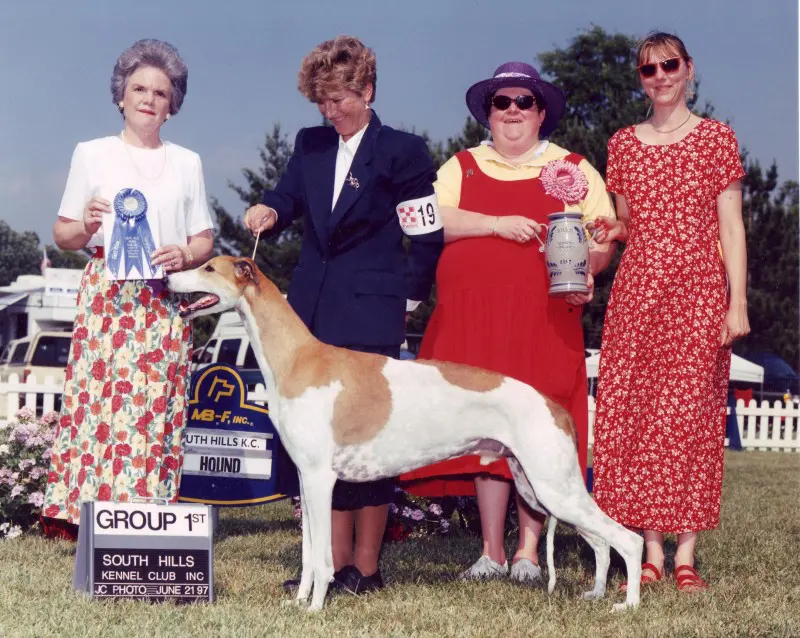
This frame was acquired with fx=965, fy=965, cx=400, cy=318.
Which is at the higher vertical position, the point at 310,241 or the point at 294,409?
the point at 310,241

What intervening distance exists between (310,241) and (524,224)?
1.09 m

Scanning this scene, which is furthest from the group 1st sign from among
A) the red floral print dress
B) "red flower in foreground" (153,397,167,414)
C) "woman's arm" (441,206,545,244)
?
"woman's arm" (441,206,545,244)

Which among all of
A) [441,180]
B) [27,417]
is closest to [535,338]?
[441,180]

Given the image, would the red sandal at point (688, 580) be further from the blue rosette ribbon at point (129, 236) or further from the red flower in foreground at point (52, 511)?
the red flower in foreground at point (52, 511)

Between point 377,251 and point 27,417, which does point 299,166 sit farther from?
point 27,417

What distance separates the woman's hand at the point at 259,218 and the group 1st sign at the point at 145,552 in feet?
4.44

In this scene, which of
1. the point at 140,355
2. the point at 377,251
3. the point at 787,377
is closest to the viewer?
the point at 377,251

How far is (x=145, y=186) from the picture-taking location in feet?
16.1

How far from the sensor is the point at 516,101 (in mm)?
5109

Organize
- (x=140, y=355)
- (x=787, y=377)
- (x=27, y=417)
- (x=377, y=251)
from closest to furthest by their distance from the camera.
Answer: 1. (x=377, y=251)
2. (x=140, y=355)
3. (x=27, y=417)
4. (x=787, y=377)

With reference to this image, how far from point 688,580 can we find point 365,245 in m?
2.44

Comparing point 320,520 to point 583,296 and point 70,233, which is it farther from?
point 70,233

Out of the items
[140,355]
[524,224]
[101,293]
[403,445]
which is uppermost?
[524,224]

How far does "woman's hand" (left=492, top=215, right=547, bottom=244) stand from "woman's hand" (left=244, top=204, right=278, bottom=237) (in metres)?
1.17
